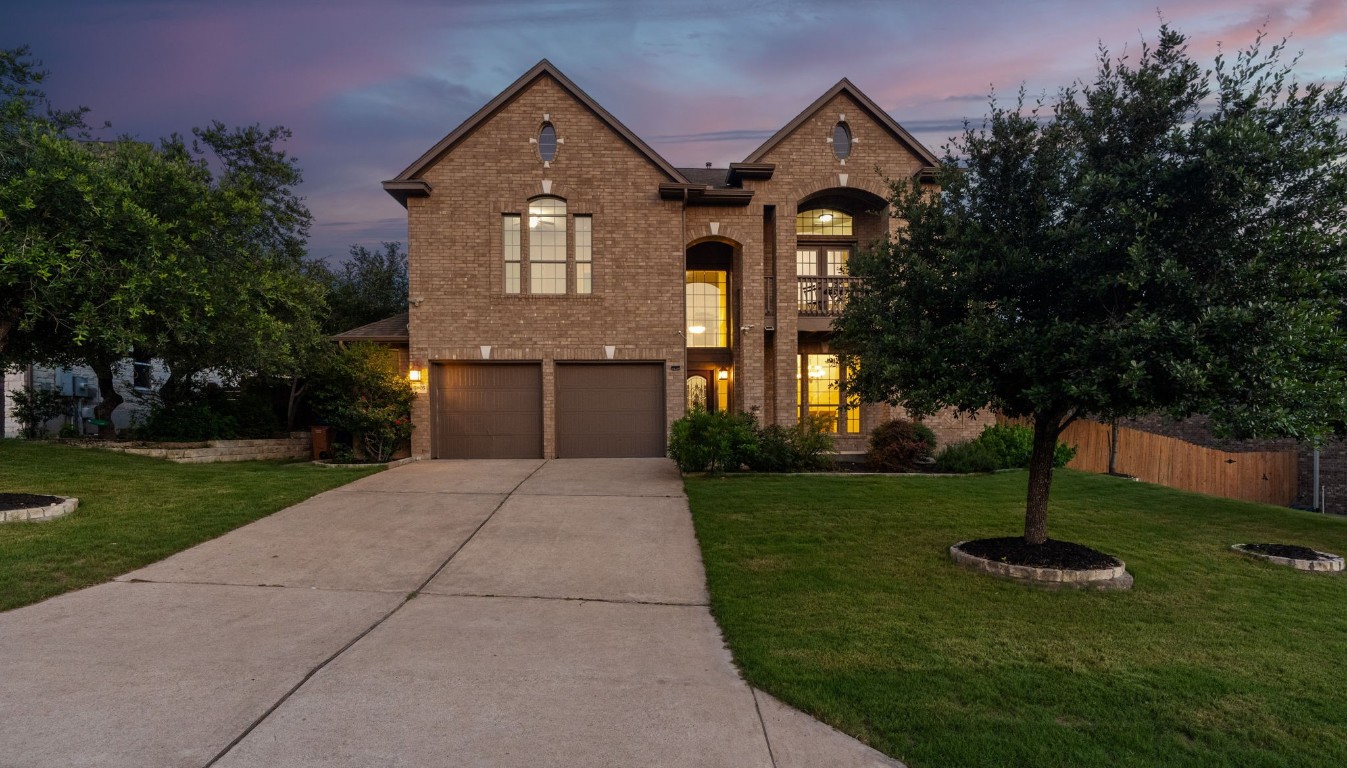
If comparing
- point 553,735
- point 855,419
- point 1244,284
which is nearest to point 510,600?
point 553,735

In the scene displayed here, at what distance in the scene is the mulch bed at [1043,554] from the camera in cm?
695

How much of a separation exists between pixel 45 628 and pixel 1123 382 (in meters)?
8.46

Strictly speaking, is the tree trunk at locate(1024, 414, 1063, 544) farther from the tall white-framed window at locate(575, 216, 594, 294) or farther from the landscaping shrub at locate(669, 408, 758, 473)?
the tall white-framed window at locate(575, 216, 594, 294)

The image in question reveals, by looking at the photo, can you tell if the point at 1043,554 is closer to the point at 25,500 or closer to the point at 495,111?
the point at 25,500

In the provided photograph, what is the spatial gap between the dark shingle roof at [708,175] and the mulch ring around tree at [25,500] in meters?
14.4

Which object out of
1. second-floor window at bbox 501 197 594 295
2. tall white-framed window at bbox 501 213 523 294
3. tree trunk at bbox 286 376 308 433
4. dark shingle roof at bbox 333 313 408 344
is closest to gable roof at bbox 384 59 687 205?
tall white-framed window at bbox 501 213 523 294

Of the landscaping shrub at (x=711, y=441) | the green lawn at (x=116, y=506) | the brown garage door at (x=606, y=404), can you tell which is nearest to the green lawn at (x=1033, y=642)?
the landscaping shrub at (x=711, y=441)

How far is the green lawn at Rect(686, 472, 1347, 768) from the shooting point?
3824 mm

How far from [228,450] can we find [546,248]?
29.0 feet

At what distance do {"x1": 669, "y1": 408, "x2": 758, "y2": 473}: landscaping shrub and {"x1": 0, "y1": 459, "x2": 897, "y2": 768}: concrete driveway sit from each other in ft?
14.9

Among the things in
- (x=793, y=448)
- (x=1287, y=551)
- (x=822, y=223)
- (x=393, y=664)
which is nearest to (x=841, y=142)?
(x=822, y=223)

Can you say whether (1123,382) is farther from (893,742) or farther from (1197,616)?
(893,742)

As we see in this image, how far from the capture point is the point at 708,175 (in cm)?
1941

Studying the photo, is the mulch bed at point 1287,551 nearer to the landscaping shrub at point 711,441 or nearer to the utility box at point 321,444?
the landscaping shrub at point 711,441
